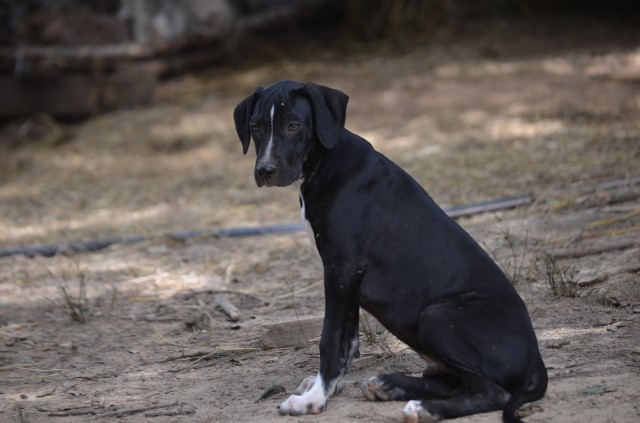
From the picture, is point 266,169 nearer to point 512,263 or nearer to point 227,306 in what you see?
point 227,306

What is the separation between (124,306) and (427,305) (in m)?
2.67

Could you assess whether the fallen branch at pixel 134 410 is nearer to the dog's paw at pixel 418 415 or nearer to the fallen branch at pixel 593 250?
the dog's paw at pixel 418 415

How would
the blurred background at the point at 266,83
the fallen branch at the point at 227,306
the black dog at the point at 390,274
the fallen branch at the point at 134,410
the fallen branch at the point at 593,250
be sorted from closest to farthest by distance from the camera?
the black dog at the point at 390,274 → the fallen branch at the point at 134,410 → the fallen branch at the point at 227,306 → the fallen branch at the point at 593,250 → the blurred background at the point at 266,83

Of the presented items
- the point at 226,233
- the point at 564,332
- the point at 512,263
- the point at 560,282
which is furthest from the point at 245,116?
the point at 226,233

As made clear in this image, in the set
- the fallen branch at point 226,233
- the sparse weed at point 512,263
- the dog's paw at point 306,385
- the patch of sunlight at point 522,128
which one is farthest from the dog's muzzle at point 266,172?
the patch of sunlight at point 522,128

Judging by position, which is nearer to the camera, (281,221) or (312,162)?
(312,162)

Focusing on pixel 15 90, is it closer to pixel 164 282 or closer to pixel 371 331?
pixel 164 282

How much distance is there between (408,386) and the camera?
13.6ft

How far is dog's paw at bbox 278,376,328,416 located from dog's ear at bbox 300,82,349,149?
1.11 metres

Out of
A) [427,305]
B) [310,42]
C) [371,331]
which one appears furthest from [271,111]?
[310,42]

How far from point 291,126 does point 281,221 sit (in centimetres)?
360

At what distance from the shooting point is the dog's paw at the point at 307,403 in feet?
13.5

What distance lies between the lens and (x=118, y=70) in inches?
475

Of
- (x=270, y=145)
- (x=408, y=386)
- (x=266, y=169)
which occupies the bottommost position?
(x=408, y=386)
